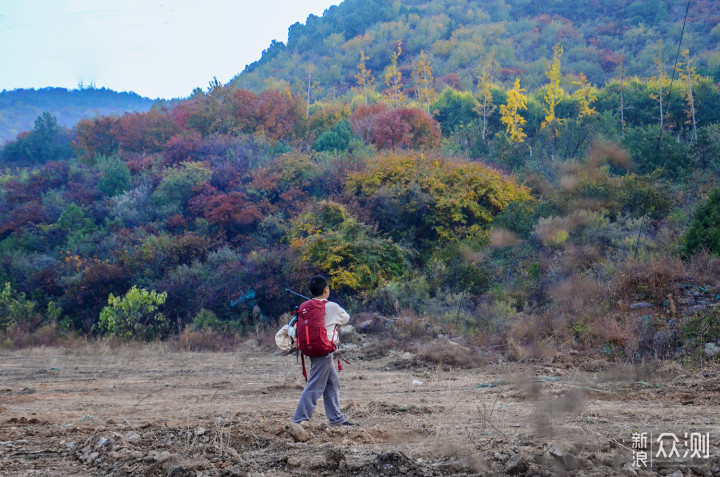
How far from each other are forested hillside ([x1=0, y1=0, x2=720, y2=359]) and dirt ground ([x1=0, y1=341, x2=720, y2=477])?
2434mm

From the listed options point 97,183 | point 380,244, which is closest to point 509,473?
point 380,244

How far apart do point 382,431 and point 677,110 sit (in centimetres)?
3527

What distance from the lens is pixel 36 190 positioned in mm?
29312

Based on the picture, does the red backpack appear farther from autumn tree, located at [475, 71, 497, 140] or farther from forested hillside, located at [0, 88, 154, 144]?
forested hillside, located at [0, 88, 154, 144]

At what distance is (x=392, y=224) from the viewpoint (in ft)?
70.0

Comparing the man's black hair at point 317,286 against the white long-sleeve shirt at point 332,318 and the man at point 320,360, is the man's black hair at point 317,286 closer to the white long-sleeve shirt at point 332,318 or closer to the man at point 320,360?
the man at point 320,360

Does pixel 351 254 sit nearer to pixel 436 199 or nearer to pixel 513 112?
pixel 436 199

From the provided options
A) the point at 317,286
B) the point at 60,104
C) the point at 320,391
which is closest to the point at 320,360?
the point at 320,391

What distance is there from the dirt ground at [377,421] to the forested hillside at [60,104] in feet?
252

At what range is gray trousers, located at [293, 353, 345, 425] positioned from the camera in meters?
5.79

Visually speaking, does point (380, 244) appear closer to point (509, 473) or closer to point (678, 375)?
point (678, 375)

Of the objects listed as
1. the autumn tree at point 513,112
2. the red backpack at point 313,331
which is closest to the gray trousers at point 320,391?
the red backpack at point 313,331

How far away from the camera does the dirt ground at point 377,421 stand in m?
4.18

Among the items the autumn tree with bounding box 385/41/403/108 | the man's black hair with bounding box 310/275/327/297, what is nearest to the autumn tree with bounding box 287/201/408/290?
the man's black hair with bounding box 310/275/327/297
